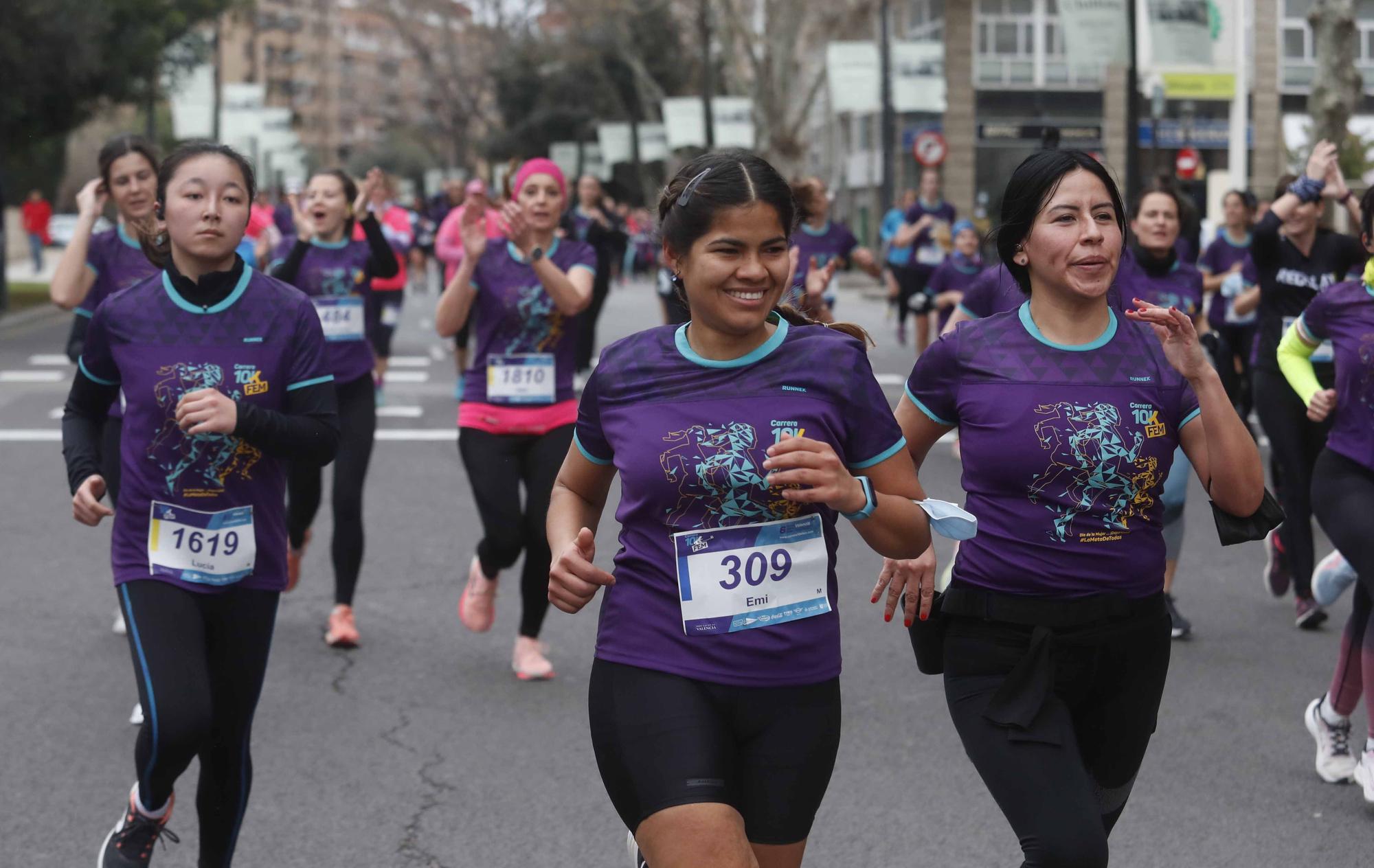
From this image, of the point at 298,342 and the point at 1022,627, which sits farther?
the point at 298,342

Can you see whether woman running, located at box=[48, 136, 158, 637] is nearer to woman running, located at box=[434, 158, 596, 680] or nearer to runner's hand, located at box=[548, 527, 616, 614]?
woman running, located at box=[434, 158, 596, 680]

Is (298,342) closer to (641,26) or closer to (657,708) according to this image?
(657,708)

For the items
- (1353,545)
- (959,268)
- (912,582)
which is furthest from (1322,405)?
(959,268)

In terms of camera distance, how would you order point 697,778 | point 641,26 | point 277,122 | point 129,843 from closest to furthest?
point 697,778
point 129,843
point 277,122
point 641,26

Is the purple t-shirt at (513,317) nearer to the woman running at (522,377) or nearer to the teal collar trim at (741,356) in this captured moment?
the woman running at (522,377)

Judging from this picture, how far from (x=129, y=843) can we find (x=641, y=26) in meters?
60.2

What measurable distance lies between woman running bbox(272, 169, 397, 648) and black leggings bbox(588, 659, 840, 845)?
4047 mm

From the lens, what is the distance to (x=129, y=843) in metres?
4.23

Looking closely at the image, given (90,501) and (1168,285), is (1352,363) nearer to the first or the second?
(1168,285)

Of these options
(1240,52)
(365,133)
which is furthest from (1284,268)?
(365,133)

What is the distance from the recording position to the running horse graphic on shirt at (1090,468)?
3658 millimetres

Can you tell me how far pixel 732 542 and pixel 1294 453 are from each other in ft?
17.1

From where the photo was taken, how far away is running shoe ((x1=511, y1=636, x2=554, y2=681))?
22.9 feet

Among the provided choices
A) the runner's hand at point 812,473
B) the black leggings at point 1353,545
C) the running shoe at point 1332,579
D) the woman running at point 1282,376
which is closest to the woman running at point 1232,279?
the woman running at point 1282,376
